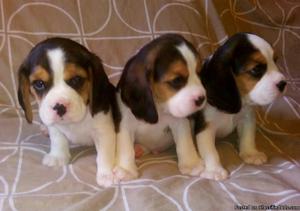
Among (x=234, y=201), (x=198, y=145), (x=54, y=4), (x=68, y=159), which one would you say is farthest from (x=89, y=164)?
(x=54, y=4)

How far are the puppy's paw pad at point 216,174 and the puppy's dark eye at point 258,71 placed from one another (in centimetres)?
37

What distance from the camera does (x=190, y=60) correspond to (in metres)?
1.80

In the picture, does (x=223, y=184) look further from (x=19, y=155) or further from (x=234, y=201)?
(x=19, y=155)

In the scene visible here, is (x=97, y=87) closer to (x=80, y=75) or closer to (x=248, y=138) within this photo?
(x=80, y=75)

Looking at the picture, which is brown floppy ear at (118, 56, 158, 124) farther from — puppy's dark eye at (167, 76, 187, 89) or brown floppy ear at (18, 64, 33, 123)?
brown floppy ear at (18, 64, 33, 123)

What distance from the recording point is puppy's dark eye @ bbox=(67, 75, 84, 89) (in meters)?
1.76

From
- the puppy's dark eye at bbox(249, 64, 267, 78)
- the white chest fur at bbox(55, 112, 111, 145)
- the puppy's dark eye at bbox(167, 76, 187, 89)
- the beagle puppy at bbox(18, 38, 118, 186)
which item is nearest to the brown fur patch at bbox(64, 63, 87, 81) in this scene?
the beagle puppy at bbox(18, 38, 118, 186)

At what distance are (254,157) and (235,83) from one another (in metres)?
0.32

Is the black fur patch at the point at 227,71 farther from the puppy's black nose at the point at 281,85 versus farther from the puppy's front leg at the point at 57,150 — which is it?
the puppy's front leg at the point at 57,150

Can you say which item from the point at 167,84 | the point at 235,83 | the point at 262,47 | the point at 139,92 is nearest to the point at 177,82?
the point at 167,84

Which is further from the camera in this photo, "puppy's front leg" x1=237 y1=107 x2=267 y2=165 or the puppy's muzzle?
"puppy's front leg" x1=237 y1=107 x2=267 y2=165

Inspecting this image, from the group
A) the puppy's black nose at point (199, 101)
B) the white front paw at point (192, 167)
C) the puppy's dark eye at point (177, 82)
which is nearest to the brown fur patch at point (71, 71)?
the puppy's dark eye at point (177, 82)

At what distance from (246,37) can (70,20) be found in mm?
1027

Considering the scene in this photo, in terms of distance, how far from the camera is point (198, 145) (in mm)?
1980
